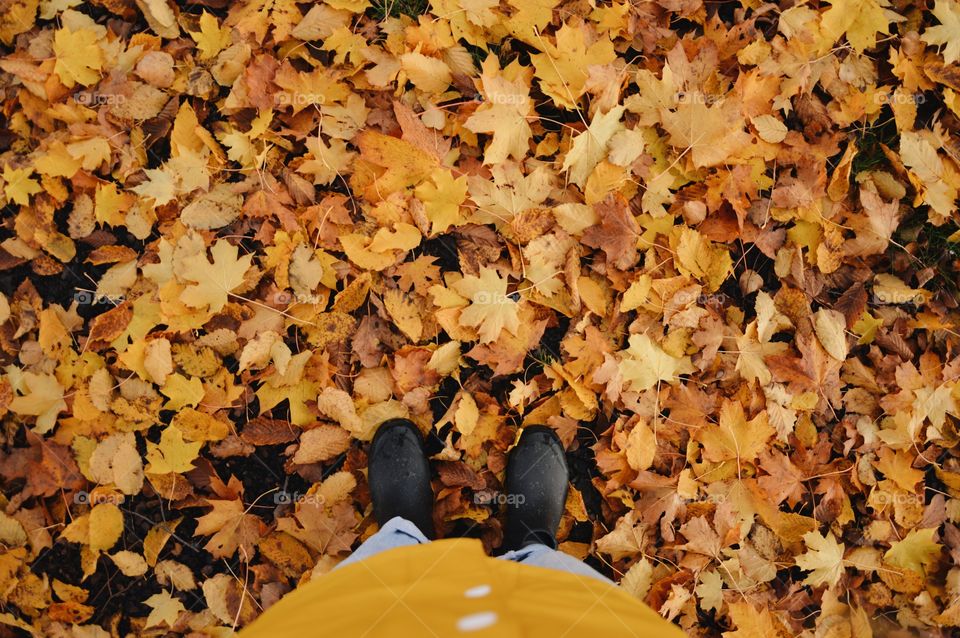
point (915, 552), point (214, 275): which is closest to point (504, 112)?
point (214, 275)

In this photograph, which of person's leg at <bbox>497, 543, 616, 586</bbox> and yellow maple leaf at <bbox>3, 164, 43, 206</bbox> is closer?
person's leg at <bbox>497, 543, 616, 586</bbox>

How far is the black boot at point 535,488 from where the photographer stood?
73.7 inches

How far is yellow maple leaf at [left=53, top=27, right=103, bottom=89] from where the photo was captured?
74.9 inches

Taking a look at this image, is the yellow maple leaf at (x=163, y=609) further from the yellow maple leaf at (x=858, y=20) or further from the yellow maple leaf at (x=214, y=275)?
the yellow maple leaf at (x=858, y=20)

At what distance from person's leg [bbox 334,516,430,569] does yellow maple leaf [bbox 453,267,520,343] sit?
0.61 metres

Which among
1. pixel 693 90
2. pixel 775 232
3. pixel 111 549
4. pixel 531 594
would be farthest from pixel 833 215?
pixel 111 549

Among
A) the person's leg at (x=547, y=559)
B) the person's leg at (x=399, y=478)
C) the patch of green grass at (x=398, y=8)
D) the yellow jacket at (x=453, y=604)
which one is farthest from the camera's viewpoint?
the patch of green grass at (x=398, y=8)

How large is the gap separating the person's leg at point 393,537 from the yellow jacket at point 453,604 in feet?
1.47

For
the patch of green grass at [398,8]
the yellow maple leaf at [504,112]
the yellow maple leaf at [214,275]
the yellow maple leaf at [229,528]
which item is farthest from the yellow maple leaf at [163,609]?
the patch of green grass at [398,8]

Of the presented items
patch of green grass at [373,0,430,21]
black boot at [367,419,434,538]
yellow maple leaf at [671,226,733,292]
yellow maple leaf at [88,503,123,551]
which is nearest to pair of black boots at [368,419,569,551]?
black boot at [367,419,434,538]

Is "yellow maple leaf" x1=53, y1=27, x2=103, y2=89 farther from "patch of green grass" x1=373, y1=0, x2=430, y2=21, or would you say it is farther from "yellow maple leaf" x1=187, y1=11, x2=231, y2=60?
"patch of green grass" x1=373, y1=0, x2=430, y2=21

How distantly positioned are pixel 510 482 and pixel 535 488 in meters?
0.08

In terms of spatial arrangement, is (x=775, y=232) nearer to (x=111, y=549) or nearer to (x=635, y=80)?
(x=635, y=80)

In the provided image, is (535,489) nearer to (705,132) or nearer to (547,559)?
(547,559)
